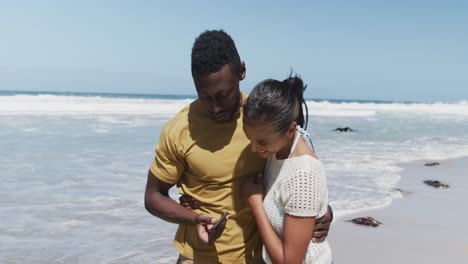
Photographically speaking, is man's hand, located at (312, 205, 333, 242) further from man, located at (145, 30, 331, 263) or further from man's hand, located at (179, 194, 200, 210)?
man's hand, located at (179, 194, 200, 210)

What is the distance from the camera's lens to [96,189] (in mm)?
7410

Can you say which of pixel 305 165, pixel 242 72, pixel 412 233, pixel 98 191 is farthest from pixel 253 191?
pixel 98 191

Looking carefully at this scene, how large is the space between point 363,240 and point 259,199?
3.61 m

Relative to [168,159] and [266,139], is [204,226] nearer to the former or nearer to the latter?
[168,159]

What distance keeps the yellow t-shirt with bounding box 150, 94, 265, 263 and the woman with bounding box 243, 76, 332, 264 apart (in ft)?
0.37

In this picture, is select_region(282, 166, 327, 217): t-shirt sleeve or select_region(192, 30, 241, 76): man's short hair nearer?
select_region(282, 166, 327, 217): t-shirt sleeve

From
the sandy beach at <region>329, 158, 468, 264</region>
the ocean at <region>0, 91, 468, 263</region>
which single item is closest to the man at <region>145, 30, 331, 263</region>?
the ocean at <region>0, 91, 468, 263</region>

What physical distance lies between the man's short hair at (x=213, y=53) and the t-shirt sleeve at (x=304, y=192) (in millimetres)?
556

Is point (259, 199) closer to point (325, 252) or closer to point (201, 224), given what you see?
point (201, 224)

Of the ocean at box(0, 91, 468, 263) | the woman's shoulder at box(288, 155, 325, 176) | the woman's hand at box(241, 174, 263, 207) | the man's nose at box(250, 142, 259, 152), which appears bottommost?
the ocean at box(0, 91, 468, 263)

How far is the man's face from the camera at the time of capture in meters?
2.16

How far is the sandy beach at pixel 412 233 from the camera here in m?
5.01

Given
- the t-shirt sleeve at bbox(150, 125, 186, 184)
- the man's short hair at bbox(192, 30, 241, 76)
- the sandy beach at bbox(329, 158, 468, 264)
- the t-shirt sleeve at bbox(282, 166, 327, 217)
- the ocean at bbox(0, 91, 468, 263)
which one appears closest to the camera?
the t-shirt sleeve at bbox(282, 166, 327, 217)

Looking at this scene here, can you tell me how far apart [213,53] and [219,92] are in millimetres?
171
